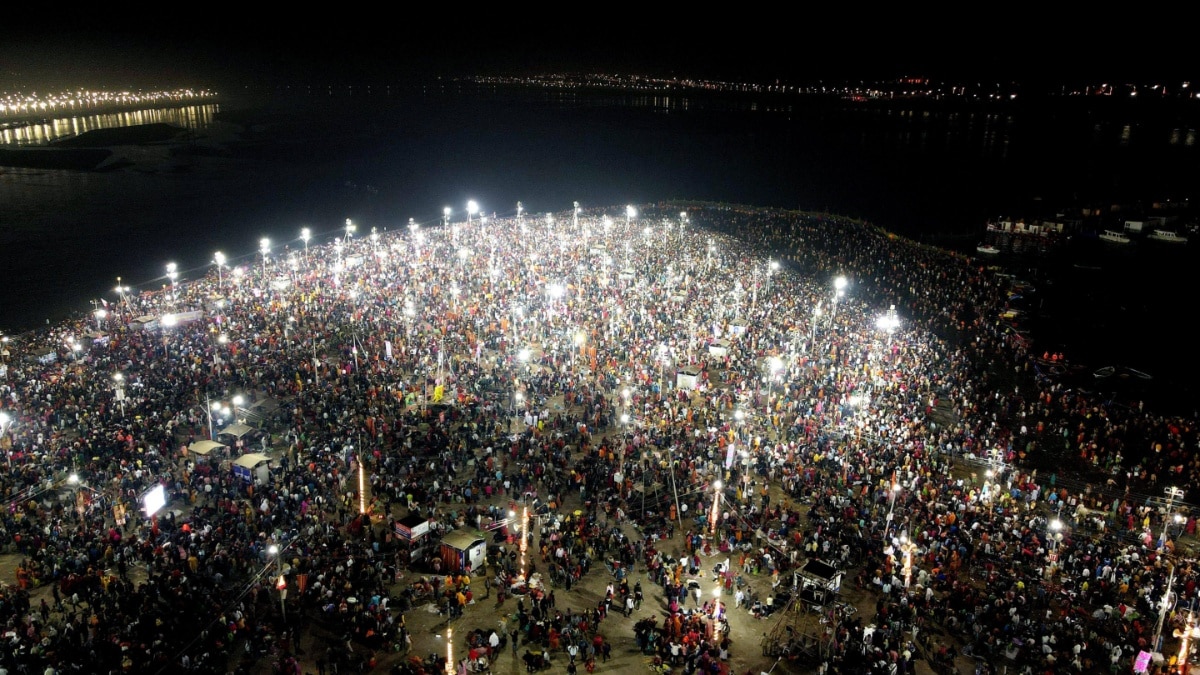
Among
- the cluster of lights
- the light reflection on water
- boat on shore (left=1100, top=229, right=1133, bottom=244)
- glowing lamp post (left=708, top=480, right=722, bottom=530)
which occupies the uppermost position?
the cluster of lights

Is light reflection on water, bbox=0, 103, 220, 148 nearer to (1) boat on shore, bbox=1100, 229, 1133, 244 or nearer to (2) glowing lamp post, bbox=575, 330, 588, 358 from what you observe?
A: (2) glowing lamp post, bbox=575, 330, 588, 358

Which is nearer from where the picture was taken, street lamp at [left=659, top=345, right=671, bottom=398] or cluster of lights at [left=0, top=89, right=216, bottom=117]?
street lamp at [left=659, top=345, right=671, bottom=398]

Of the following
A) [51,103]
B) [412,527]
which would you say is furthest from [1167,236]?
[51,103]

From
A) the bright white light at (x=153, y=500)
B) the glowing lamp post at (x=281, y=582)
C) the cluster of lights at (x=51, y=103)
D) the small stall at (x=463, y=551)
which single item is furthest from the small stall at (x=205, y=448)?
the cluster of lights at (x=51, y=103)

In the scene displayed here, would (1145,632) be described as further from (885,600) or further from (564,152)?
(564,152)

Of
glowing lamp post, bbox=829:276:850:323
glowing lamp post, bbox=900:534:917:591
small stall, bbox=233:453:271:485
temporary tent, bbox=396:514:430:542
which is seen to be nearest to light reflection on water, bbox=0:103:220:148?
small stall, bbox=233:453:271:485

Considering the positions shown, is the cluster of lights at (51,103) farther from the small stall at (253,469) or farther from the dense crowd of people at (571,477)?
the small stall at (253,469)

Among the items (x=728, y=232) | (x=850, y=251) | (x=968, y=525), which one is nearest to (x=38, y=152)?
(x=728, y=232)
